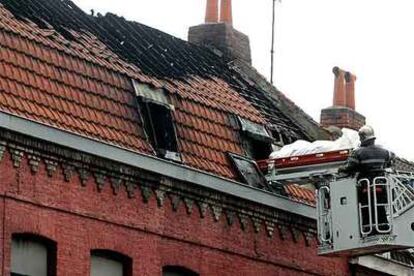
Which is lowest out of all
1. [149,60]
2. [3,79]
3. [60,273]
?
[60,273]

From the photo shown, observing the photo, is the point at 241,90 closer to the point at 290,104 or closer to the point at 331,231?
the point at 290,104

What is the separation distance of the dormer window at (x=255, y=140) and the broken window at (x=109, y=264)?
5.93m

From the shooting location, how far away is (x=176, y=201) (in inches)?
1494

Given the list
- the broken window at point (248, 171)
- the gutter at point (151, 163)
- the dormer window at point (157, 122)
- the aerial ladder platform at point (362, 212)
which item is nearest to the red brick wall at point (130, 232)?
the gutter at point (151, 163)

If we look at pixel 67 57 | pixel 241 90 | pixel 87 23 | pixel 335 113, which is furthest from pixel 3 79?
pixel 335 113

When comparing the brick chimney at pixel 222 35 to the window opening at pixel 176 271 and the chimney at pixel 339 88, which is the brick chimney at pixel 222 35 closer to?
the chimney at pixel 339 88

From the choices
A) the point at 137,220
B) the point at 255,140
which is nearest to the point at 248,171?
the point at 255,140

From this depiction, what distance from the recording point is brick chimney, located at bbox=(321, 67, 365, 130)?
1932 inches

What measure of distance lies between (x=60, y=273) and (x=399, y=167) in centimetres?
1587

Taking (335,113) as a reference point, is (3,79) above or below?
below

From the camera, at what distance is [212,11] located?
4916 cm

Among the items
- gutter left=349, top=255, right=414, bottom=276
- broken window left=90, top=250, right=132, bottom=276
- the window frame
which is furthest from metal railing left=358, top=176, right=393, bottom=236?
gutter left=349, top=255, right=414, bottom=276

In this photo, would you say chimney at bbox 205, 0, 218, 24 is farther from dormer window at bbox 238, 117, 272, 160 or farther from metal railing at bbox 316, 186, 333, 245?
metal railing at bbox 316, 186, 333, 245

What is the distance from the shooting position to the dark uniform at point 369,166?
1496 inches
